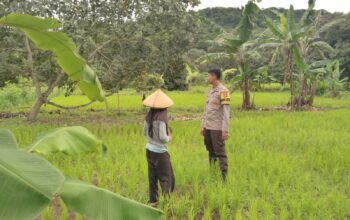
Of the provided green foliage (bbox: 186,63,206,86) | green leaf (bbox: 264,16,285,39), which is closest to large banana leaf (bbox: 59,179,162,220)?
green leaf (bbox: 264,16,285,39)

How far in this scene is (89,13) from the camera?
9625mm

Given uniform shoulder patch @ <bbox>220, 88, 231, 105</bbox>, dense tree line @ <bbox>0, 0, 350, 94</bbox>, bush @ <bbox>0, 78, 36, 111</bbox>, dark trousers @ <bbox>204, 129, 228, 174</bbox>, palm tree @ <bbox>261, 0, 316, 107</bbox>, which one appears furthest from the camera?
bush @ <bbox>0, 78, 36, 111</bbox>

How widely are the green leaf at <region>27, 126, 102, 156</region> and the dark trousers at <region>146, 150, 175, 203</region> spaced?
4.37ft

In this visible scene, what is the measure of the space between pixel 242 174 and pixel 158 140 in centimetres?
167

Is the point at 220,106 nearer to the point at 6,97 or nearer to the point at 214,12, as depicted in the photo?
the point at 6,97

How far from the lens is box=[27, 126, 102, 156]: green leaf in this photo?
7.98 feet

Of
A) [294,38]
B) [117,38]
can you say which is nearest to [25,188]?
[117,38]

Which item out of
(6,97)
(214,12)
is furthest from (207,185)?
(214,12)

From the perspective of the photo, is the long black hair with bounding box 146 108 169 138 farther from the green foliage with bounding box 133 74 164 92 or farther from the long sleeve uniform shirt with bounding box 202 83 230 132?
the green foliage with bounding box 133 74 164 92

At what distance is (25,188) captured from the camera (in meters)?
1.28

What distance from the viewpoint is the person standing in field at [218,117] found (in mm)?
4816

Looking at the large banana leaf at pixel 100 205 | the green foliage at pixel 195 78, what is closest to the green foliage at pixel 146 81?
the large banana leaf at pixel 100 205

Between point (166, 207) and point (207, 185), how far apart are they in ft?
2.96

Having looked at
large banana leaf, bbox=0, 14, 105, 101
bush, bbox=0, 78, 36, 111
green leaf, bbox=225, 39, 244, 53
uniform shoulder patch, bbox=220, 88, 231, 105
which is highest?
green leaf, bbox=225, 39, 244, 53
